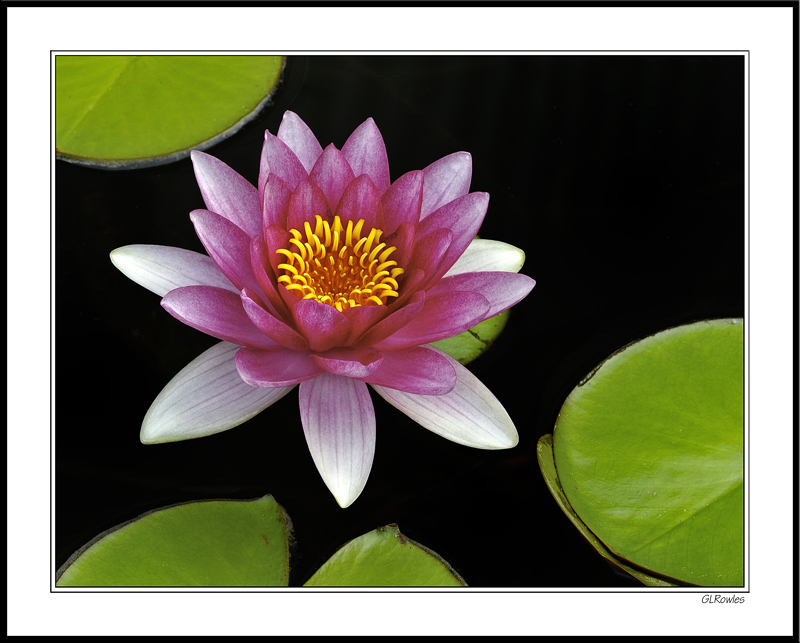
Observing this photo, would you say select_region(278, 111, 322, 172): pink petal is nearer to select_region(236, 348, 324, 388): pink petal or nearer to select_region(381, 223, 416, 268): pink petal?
select_region(381, 223, 416, 268): pink petal

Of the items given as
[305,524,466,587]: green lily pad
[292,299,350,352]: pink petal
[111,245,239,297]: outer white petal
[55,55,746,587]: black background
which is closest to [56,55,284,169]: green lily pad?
[55,55,746,587]: black background

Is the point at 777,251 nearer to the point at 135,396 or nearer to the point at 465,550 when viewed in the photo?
the point at 465,550

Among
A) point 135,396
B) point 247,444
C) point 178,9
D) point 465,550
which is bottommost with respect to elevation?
point 465,550

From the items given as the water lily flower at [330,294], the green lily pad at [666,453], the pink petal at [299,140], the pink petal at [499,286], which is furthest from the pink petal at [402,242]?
the green lily pad at [666,453]

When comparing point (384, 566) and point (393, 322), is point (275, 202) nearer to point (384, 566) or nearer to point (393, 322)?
point (393, 322)

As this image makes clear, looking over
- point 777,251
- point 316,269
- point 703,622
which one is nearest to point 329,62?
point 316,269

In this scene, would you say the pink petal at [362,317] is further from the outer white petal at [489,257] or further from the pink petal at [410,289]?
the outer white petal at [489,257]

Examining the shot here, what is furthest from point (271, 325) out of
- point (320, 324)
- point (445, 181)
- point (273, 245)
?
point (445, 181)
